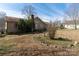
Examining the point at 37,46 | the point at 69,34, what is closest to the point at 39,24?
the point at 37,46

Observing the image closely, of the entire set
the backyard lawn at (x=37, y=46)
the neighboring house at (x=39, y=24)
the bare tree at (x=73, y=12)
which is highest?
the bare tree at (x=73, y=12)

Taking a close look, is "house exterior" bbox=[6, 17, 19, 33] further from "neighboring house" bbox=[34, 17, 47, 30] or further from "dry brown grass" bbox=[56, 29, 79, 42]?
"dry brown grass" bbox=[56, 29, 79, 42]

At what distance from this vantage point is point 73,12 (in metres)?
7.20

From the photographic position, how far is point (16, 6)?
7211 millimetres

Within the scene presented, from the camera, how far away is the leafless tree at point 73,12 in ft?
23.6

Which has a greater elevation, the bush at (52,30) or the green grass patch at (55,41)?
the bush at (52,30)

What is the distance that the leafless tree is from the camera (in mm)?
7195

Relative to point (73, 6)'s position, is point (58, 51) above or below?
below

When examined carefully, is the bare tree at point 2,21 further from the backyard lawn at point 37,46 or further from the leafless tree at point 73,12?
the leafless tree at point 73,12

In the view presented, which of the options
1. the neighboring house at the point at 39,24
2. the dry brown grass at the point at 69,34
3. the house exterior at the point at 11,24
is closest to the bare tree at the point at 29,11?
the neighboring house at the point at 39,24

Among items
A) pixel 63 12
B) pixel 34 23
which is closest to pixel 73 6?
pixel 63 12

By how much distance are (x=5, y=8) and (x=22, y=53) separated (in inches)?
26.6

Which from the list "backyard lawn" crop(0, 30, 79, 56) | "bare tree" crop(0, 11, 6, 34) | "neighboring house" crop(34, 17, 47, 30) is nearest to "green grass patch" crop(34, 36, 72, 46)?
"backyard lawn" crop(0, 30, 79, 56)

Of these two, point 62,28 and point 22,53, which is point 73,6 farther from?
point 22,53
